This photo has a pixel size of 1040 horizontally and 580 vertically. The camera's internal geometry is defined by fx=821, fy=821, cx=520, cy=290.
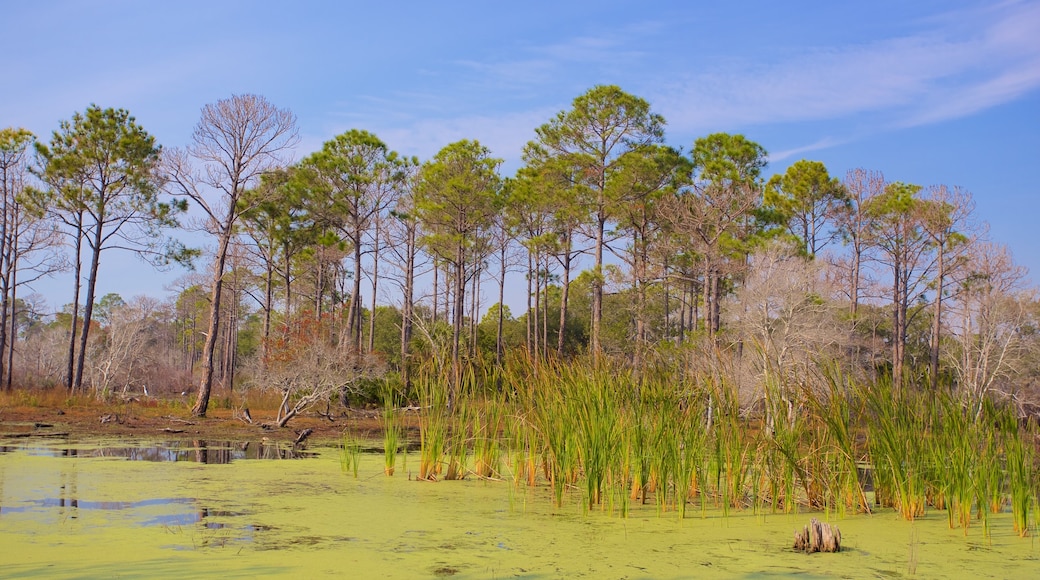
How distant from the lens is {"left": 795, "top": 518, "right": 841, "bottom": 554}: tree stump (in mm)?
5102

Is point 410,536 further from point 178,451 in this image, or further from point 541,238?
point 541,238

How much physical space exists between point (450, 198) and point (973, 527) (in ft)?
63.4

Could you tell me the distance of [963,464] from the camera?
19.2 feet

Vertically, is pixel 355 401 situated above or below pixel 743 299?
below

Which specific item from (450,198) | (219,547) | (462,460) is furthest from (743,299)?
(219,547)

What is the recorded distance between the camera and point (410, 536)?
5398 millimetres

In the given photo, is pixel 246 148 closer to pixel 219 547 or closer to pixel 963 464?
pixel 219 547

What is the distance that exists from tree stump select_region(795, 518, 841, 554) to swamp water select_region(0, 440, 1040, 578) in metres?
0.09

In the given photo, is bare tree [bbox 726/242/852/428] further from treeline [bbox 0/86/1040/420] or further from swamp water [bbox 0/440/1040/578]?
swamp water [bbox 0/440/1040/578]

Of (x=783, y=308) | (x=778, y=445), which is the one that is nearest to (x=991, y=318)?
(x=783, y=308)

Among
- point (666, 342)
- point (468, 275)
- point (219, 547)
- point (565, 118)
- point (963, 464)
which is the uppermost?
point (565, 118)

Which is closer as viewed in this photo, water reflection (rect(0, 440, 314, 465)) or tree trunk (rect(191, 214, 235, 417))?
water reflection (rect(0, 440, 314, 465))

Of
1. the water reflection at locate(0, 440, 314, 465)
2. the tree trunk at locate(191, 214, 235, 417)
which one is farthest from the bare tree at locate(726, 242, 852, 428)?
the tree trunk at locate(191, 214, 235, 417)

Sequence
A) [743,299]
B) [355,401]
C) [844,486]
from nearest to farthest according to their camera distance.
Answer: [844,486] → [743,299] → [355,401]
